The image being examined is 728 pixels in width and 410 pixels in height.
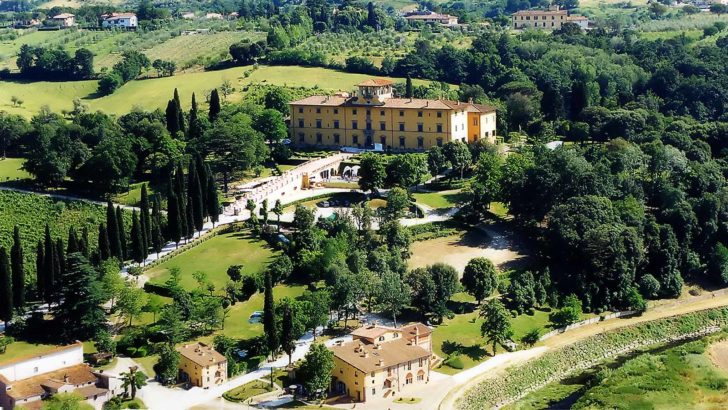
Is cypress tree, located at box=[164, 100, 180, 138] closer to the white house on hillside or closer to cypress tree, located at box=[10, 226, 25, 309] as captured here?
cypress tree, located at box=[10, 226, 25, 309]

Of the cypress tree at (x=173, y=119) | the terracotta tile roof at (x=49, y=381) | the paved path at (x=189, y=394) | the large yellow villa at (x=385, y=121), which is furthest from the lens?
the large yellow villa at (x=385, y=121)

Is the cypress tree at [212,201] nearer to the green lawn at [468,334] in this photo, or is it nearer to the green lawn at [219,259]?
the green lawn at [219,259]

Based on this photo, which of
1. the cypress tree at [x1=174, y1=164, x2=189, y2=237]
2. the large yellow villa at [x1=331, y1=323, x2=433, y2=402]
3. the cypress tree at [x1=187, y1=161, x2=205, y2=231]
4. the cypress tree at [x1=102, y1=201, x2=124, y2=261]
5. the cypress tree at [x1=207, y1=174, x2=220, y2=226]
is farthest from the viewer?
the cypress tree at [x1=207, y1=174, x2=220, y2=226]

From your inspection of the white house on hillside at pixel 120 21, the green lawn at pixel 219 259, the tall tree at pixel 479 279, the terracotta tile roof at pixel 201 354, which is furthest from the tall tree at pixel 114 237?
the white house on hillside at pixel 120 21

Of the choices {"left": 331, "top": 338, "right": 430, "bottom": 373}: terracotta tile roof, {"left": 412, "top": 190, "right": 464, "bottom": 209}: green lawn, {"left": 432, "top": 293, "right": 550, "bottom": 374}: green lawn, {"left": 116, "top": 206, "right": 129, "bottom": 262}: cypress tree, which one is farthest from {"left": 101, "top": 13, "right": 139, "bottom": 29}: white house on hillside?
{"left": 331, "top": 338, "right": 430, "bottom": 373}: terracotta tile roof

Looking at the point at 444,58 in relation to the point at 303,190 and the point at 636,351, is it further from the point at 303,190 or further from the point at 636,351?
the point at 636,351

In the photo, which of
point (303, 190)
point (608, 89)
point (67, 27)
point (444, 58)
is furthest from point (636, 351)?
point (67, 27)
